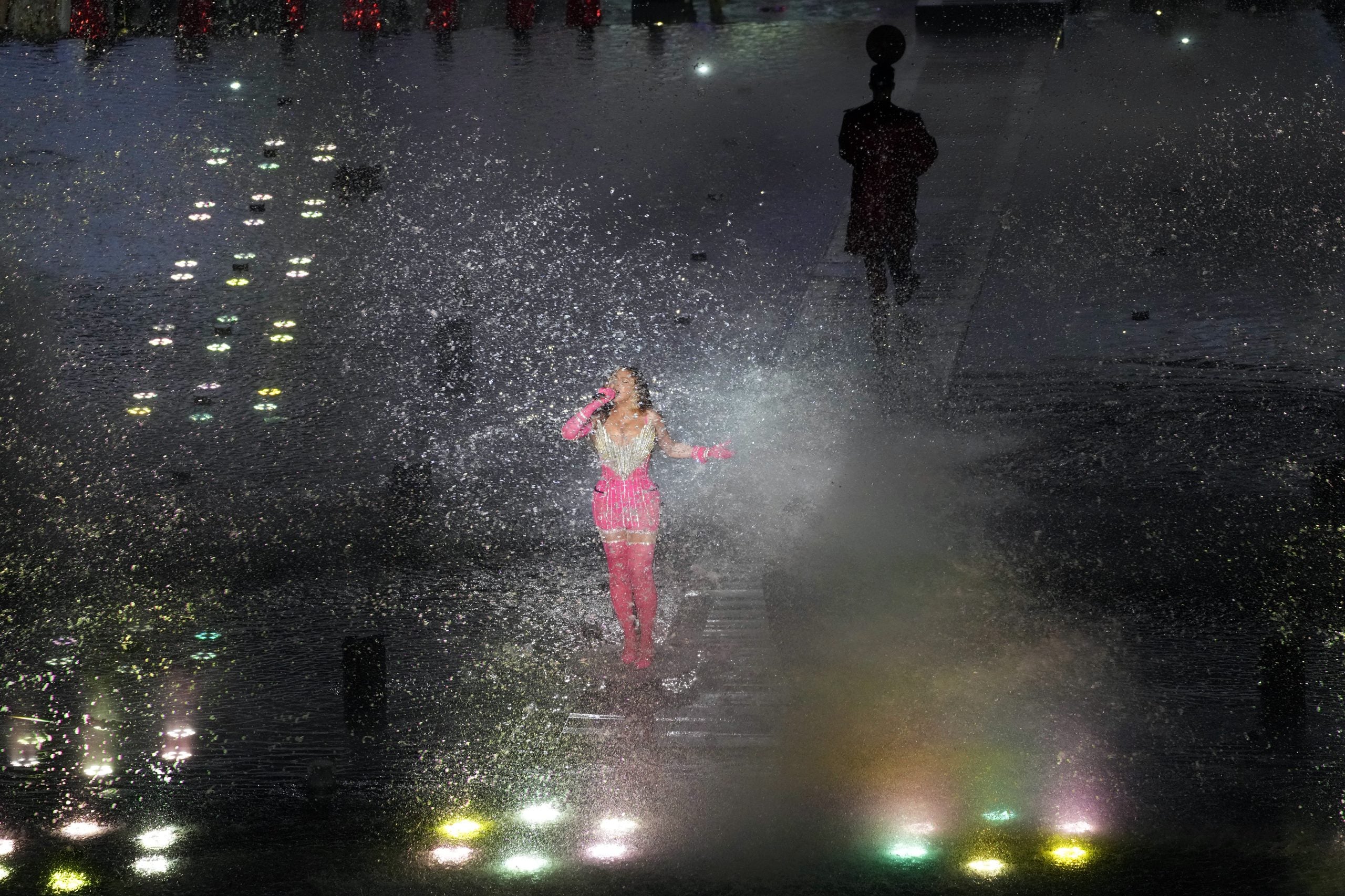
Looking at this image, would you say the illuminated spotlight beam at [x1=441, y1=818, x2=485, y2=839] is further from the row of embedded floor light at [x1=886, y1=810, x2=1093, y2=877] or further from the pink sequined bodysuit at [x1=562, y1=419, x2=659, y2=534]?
the row of embedded floor light at [x1=886, y1=810, x2=1093, y2=877]

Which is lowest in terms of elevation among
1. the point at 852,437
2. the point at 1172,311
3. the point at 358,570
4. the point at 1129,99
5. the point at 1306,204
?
the point at 358,570

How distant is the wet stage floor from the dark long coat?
0.25 m

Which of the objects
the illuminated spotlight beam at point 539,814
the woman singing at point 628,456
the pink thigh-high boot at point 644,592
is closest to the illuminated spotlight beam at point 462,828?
the illuminated spotlight beam at point 539,814

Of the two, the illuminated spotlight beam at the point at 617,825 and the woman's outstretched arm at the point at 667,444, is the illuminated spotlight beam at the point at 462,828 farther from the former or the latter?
the woman's outstretched arm at the point at 667,444

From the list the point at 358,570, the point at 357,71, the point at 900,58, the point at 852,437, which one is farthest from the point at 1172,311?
the point at 357,71

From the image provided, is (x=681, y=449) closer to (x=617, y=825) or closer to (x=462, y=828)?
(x=617, y=825)

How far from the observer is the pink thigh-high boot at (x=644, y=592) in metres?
6.41

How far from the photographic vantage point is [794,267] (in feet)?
31.7

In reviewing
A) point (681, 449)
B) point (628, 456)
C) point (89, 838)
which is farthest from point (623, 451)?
point (89, 838)

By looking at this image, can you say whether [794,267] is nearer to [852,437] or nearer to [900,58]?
[852,437]

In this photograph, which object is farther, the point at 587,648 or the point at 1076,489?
the point at 1076,489

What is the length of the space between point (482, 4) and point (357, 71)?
1.67 m

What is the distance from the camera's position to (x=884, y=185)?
34.1ft

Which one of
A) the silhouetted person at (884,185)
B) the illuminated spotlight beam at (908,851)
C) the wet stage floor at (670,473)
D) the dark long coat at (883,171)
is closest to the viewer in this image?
the illuminated spotlight beam at (908,851)
